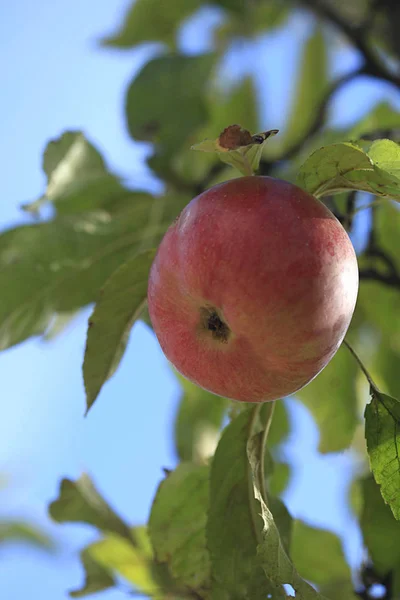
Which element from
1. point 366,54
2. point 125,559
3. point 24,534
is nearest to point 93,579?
point 125,559

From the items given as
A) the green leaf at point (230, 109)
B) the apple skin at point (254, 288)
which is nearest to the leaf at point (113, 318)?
the apple skin at point (254, 288)

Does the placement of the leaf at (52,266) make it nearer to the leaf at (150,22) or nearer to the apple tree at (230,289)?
the apple tree at (230,289)

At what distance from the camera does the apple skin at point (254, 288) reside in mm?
842

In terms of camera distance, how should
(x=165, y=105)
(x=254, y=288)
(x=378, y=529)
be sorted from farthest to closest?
(x=165, y=105) < (x=378, y=529) < (x=254, y=288)

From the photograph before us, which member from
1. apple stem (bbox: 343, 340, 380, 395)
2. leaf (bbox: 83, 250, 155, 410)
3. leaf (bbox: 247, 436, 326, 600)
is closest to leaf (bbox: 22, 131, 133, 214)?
leaf (bbox: 83, 250, 155, 410)

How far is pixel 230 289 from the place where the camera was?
849 mm

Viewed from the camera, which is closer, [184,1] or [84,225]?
[84,225]

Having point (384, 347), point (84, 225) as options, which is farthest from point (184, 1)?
point (384, 347)

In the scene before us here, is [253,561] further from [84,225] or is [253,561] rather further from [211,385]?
[84,225]

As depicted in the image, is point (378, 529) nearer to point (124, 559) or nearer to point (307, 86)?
point (124, 559)

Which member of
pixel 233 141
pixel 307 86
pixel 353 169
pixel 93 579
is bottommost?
pixel 93 579

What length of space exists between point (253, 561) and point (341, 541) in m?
0.66

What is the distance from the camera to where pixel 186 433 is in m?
2.13

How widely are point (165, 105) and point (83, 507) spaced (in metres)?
1.10
